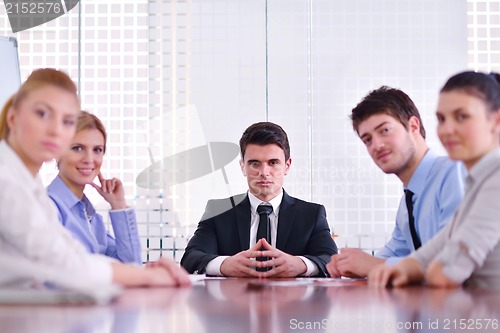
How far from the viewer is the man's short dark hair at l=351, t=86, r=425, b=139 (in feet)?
4.17

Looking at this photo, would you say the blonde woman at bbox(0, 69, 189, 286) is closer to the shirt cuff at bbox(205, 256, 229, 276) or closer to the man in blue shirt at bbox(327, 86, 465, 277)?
the man in blue shirt at bbox(327, 86, 465, 277)

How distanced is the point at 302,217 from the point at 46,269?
5.07 feet

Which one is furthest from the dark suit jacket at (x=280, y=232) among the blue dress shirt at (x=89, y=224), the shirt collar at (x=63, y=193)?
the shirt collar at (x=63, y=193)

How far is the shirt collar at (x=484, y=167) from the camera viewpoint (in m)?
0.85

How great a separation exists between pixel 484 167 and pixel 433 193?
0.39 m

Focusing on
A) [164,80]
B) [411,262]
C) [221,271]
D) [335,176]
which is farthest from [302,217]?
[164,80]

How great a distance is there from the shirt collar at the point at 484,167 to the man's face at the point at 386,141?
0.33 m

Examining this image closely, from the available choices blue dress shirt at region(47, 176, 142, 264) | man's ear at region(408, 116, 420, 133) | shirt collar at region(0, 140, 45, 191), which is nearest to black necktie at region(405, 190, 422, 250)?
man's ear at region(408, 116, 420, 133)

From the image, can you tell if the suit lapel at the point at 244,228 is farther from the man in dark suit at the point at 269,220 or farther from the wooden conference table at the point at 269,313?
the wooden conference table at the point at 269,313

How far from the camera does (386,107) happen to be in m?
1.28

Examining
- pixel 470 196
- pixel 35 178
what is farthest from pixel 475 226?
pixel 35 178

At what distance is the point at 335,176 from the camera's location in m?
4.02

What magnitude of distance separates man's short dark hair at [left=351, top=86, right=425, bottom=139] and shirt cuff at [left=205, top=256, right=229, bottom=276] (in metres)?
0.76

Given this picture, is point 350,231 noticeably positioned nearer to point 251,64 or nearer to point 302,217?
point 251,64
